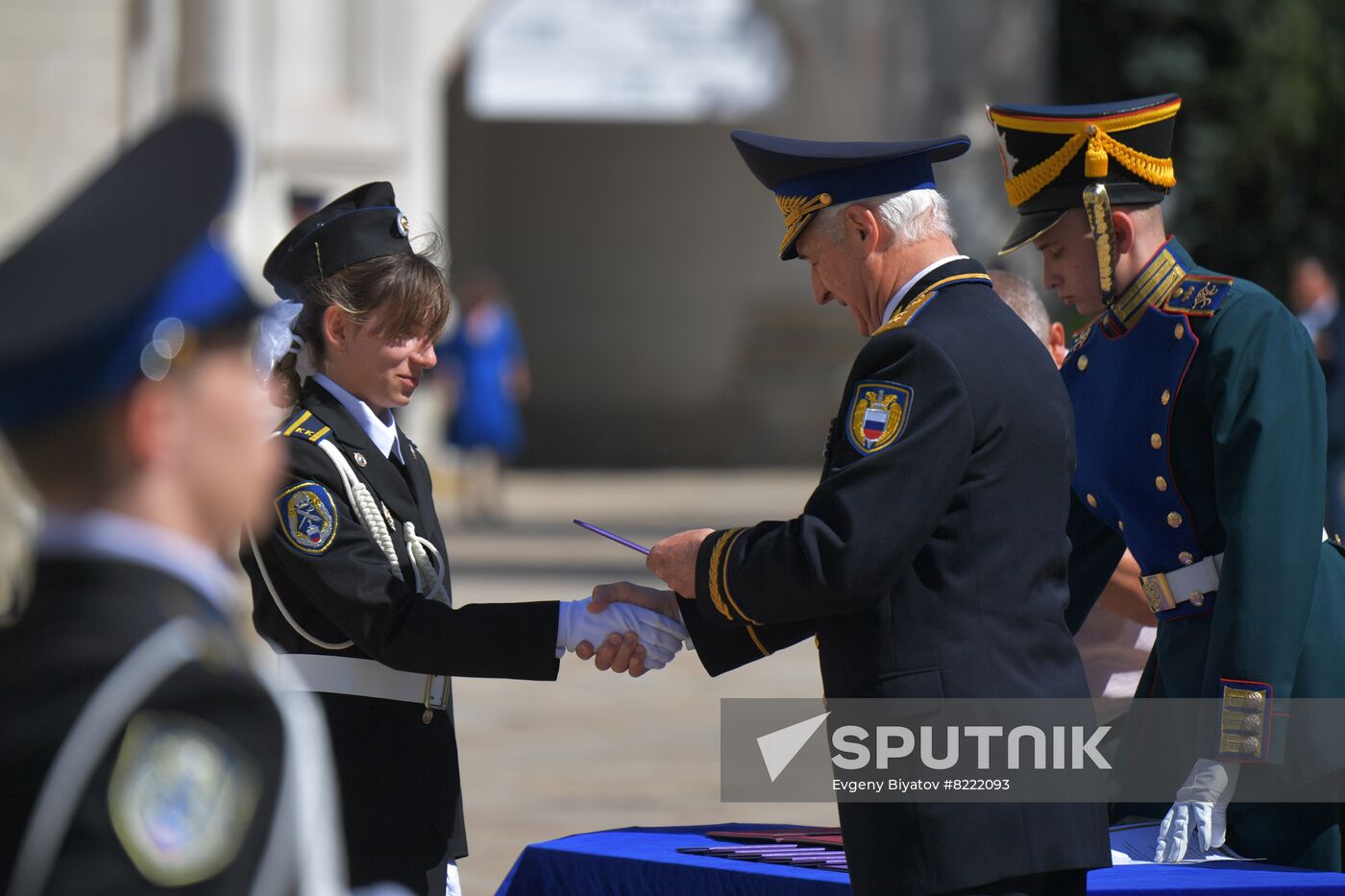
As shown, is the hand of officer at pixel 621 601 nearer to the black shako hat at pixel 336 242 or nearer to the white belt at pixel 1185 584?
the black shako hat at pixel 336 242

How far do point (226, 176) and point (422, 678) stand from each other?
4.92ft

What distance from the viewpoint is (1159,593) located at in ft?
10.0

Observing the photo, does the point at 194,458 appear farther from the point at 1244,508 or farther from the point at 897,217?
the point at 1244,508

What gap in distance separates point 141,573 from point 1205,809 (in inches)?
73.9

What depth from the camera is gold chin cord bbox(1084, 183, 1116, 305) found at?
3047mm

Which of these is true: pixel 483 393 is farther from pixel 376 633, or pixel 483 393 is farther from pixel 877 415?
pixel 877 415

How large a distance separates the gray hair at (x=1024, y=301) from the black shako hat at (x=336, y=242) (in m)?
1.35

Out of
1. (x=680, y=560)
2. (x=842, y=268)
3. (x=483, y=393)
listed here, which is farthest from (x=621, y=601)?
(x=483, y=393)

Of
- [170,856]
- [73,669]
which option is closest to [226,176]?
[73,669]

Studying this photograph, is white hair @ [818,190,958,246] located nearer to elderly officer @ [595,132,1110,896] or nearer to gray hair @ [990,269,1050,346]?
elderly officer @ [595,132,1110,896]

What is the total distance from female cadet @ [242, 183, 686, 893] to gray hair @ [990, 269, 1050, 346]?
1.24 m

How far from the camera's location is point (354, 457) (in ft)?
9.48

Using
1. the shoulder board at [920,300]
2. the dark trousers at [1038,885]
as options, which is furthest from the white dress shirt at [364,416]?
the dark trousers at [1038,885]

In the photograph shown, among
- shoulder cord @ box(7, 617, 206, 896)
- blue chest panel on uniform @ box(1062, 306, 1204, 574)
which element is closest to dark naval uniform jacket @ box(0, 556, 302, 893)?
shoulder cord @ box(7, 617, 206, 896)
